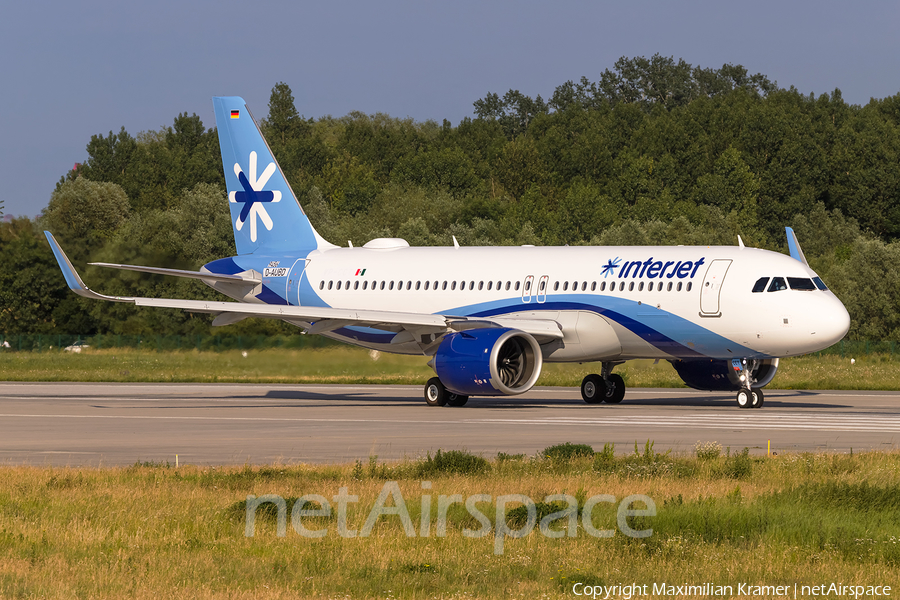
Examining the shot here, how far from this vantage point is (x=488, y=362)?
94.8 feet

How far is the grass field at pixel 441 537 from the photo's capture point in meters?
9.45

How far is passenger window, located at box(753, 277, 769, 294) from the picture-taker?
96.4 ft

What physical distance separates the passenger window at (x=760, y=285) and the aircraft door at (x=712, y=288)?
2.69 feet

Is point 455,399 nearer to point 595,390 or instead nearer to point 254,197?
point 595,390

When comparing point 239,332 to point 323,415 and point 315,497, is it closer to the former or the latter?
point 323,415

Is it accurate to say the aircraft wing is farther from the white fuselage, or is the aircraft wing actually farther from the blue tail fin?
the blue tail fin

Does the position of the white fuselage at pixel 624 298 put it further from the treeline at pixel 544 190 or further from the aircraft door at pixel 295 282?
the treeline at pixel 544 190

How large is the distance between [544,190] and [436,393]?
84299 mm

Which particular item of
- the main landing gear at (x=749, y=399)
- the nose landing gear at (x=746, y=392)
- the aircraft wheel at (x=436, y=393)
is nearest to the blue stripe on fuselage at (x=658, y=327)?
the nose landing gear at (x=746, y=392)

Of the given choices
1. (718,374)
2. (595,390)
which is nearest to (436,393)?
(595,390)

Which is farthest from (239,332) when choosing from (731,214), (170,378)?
(731,214)

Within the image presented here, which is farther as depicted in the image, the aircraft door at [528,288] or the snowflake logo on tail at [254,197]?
the snowflake logo on tail at [254,197]

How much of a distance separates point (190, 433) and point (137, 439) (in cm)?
143

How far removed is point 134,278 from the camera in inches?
2040
